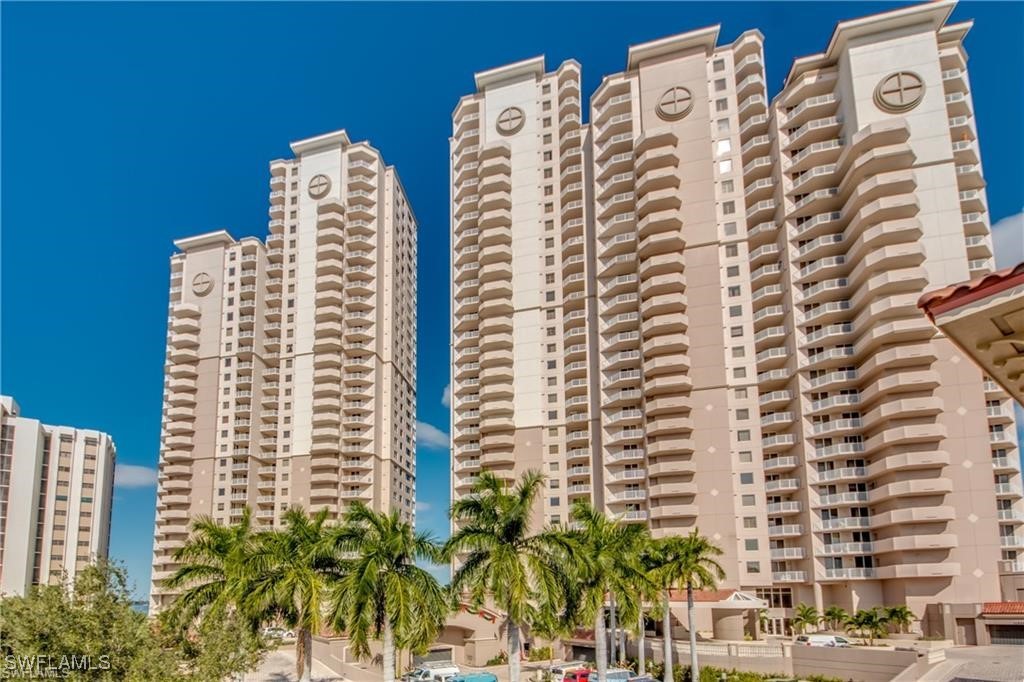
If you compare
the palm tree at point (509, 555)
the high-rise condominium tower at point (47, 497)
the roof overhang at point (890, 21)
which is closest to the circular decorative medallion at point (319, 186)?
the high-rise condominium tower at point (47, 497)

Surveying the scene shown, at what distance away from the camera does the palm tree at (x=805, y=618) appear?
6350cm

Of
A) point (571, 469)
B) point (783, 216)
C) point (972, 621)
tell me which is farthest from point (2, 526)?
point (972, 621)

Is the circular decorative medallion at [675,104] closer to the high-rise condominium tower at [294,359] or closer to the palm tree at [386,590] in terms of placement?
the high-rise condominium tower at [294,359]

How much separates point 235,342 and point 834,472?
8986 cm

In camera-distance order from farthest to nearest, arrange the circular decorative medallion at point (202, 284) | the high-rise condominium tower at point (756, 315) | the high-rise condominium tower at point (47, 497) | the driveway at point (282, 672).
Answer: the circular decorative medallion at point (202, 284) < the high-rise condominium tower at point (47, 497) < the high-rise condominium tower at point (756, 315) < the driveway at point (282, 672)

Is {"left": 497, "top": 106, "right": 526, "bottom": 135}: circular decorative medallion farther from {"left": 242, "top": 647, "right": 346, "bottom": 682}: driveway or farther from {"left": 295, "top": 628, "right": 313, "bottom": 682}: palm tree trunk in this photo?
{"left": 295, "top": 628, "right": 313, "bottom": 682}: palm tree trunk

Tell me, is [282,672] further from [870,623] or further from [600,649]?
[870,623]

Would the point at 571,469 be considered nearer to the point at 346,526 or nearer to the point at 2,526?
the point at 346,526

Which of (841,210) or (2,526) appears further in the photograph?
(2,526)

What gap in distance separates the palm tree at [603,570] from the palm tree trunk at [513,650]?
4023mm

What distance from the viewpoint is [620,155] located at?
88.8 metres

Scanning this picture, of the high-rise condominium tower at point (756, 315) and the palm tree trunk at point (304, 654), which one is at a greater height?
the high-rise condominium tower at point (756, 315)

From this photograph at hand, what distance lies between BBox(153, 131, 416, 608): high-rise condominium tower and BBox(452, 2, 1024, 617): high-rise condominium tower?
67.6 ft

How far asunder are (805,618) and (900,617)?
24.7 ft
